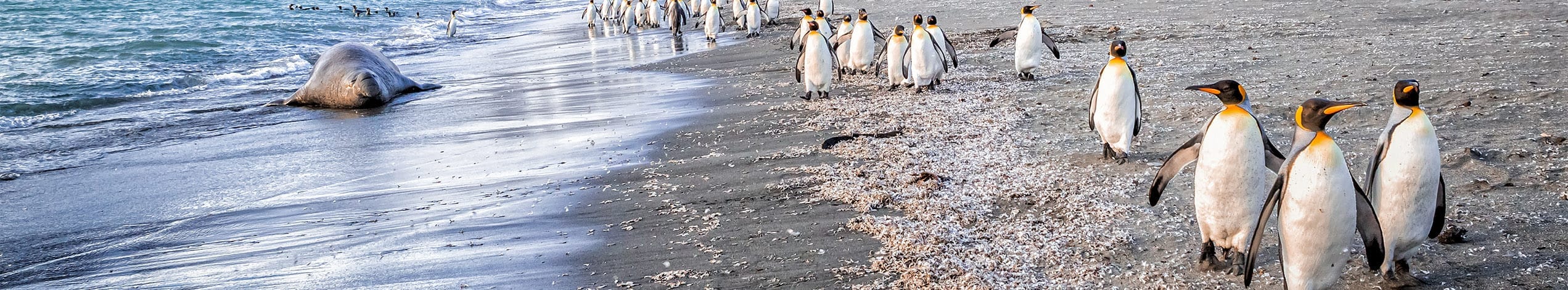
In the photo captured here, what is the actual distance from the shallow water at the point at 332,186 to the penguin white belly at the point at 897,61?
1.70m

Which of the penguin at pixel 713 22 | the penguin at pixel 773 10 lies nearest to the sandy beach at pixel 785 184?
the penguin at pixel 713 22

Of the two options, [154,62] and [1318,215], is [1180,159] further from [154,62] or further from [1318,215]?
[154,62]

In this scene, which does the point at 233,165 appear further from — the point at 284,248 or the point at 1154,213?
the point at 1154,213

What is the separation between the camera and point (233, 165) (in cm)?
714

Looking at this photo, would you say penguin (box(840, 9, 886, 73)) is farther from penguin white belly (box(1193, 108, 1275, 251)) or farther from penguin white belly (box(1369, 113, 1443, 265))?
penguin white belly (box(1369, 113, 1443, 265))

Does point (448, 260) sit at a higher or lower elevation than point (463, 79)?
higher

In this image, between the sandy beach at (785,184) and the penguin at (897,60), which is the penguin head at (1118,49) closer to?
the sandy beach at (785,184)

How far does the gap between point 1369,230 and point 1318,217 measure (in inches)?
7.3

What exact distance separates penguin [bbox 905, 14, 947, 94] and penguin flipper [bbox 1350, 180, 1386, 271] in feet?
17.6

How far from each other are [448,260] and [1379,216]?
3.44m

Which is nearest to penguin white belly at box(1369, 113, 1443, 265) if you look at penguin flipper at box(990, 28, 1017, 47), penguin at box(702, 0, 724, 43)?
penguin flipper at box(990, 28, 1017, 47)

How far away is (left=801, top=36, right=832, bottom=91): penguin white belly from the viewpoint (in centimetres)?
888

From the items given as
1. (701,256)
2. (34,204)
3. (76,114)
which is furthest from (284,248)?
(76,114)

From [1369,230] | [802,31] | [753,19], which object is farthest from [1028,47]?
[753,19]
